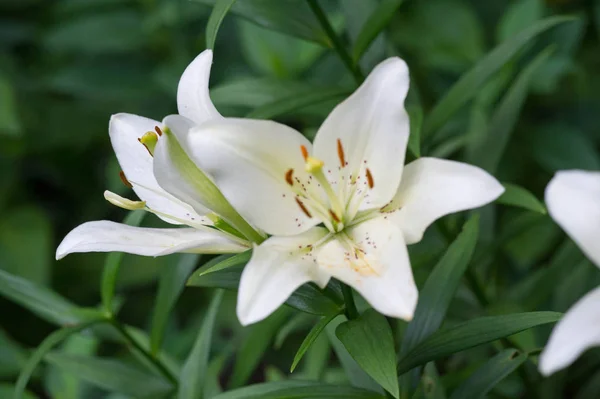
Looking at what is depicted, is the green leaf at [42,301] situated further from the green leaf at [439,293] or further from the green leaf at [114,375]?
the green leaf at [439,293]

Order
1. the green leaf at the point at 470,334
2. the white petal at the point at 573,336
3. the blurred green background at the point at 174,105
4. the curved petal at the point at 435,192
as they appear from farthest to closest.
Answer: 1. the blurred green background at the point at 174,105
2. the green leaf at the point at 470,334
3. the curved petal at the point at 435,192
4. the white petal at the point at 573,336

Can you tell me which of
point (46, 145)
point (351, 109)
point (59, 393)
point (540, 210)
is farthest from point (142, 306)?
point (351, 109)

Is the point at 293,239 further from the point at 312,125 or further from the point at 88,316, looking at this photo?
the point at 312,125

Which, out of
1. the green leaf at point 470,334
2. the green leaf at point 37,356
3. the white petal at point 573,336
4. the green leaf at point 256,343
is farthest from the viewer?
the green leaf at point 256,343

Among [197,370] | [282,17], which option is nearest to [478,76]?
[282,17]

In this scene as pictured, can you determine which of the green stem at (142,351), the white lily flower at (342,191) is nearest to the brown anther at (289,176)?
the white lily flower at (342,191)

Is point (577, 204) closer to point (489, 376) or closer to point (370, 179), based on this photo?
point (370, 179)
